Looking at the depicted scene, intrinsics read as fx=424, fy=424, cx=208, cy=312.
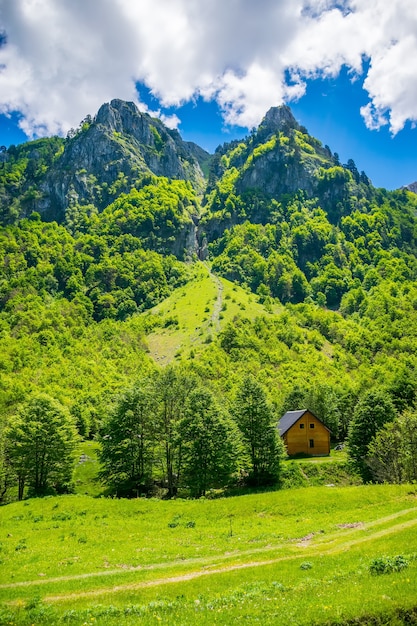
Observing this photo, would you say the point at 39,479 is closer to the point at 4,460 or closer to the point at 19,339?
the point at 4,460

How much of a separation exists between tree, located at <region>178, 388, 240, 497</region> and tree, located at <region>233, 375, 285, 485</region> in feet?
8.23

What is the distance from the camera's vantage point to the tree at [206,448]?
5853cm

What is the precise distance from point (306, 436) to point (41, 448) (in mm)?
54672

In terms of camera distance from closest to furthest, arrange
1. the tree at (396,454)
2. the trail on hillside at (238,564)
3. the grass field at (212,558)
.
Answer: the grass field at (212,558)
the trail on hillside at (238,564)
the tree at (396,454)

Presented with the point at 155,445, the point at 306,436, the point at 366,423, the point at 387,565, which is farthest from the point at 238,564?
the point at 306,436

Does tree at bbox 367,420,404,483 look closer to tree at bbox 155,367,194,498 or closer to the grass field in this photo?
the grass field

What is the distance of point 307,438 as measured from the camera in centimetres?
9162

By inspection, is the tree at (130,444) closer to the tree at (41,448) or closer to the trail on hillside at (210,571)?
the tree at (41,448)

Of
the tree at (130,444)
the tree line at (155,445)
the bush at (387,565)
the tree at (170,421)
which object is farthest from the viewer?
the tree at (170,421)

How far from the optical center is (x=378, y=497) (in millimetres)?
37938

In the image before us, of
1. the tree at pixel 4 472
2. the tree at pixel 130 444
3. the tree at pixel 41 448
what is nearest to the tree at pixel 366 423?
the tree at pixel 130 444

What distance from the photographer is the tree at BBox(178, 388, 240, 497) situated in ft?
192

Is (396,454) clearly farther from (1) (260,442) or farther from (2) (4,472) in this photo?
(2) (4,472)

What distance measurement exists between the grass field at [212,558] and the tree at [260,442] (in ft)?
59.1
